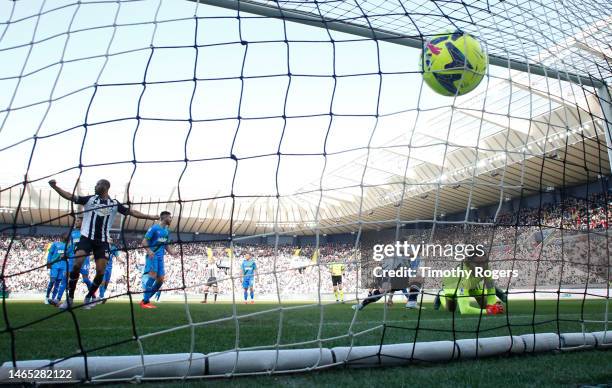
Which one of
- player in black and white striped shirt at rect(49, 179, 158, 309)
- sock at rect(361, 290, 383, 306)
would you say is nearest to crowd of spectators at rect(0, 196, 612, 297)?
sock at rect(361, 290, 383, 306)

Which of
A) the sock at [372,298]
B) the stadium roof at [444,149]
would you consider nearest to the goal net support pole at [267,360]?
the sock at [372,298]

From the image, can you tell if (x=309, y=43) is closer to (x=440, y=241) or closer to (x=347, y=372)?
(x=347, y=372)

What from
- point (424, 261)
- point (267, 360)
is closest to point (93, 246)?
point (267, 360)

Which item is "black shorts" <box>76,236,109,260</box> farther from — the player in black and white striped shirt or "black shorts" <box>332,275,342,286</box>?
"black shorts" <box>332,275,342,286</box>

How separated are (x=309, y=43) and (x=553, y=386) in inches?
92.8

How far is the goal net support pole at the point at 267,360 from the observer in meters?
1.97

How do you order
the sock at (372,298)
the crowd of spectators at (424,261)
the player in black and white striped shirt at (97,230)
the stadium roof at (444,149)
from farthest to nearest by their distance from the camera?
1. the crowd of spectators at (424,261)
2. the player in black and white striped shirt at (97,230)
3. the stadium roof at (444,149)
4. the sock at (372,298)

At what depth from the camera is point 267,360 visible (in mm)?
2201

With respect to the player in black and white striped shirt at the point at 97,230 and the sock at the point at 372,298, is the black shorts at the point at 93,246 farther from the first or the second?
the sock at the point at 372,298

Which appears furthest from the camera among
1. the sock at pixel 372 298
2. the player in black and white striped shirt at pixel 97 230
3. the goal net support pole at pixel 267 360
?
the player in black and white striped shirt at pixel 97 230

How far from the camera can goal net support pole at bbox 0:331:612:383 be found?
77.7 inches

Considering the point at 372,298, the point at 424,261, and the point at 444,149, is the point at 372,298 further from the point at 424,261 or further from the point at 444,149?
the point at 424,261

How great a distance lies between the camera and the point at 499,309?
253 inches

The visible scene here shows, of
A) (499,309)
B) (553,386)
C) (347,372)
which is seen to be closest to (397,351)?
(347,372)
